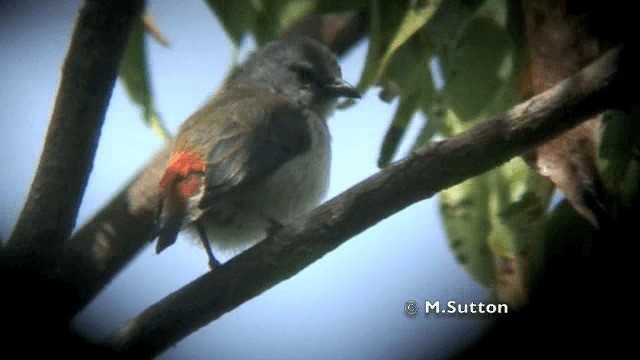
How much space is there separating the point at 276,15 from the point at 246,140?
653mm

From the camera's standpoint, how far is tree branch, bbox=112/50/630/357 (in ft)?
9.62

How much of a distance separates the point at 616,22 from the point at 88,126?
70.5 inches

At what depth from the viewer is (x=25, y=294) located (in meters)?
3.30

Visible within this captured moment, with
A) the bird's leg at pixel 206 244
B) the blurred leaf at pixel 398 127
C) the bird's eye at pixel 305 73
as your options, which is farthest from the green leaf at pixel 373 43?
the bird's eye at pixel 305 73

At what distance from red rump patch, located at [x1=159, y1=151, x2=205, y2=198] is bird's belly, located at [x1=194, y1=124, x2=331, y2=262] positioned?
19 cm

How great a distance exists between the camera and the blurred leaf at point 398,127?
3.63m

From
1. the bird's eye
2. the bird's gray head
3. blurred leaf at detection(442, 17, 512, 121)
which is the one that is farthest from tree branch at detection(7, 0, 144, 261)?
the bird's eye

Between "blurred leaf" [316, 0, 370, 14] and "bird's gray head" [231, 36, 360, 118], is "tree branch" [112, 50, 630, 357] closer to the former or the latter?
"blurred leaf" [316, 0, 370, 14]

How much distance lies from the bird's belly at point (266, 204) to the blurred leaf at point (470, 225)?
859mm

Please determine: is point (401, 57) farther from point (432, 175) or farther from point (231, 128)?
point (231, 128)

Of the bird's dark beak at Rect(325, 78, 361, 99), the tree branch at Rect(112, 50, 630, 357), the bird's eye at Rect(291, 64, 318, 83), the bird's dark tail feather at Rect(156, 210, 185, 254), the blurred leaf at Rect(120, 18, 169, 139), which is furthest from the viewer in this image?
the bird's eye at Rect(291, 64, 318, 83)

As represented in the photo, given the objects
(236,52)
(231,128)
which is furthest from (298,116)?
(236,52)

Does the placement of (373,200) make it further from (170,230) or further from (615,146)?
(170,230)

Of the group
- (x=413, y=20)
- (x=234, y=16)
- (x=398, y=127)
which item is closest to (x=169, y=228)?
(x=234, y=16)
